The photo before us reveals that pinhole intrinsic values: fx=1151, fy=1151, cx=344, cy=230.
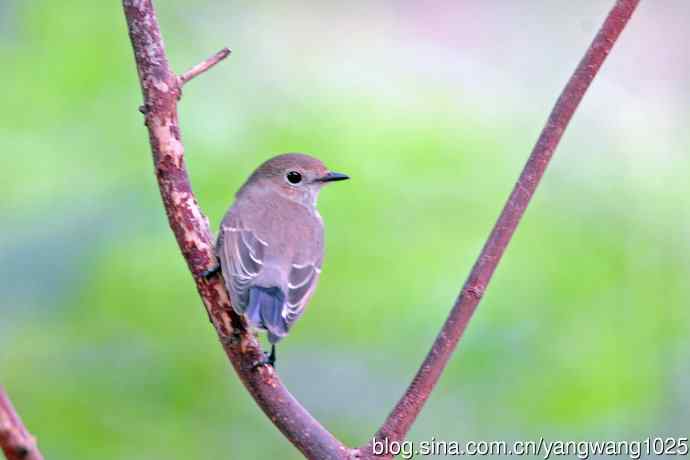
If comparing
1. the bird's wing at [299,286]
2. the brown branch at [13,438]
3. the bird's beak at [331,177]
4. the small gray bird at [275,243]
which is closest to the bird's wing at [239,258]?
the small gray bird at [275,243]

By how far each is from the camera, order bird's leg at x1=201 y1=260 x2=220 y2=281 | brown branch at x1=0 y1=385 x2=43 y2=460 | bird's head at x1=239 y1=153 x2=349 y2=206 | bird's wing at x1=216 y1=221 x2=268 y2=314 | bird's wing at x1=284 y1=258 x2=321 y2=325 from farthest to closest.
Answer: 1. bird's head at x1=239 y1=153 x2=349 y2=206
2. bird's wing at x1=284 y1=258 x2=321 y2=325
3. bird's wing at x1=216 y1=221 x2=268 y2=314
4. bird's leg at x1=201 y1=260 x2=220 y2=281
5. brown branch at x1=0 y1=385 x2=43 y2=460

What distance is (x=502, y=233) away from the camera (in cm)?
267

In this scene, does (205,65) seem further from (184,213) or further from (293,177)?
(293,177)

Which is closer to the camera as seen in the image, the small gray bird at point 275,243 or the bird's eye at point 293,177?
the small gray bird at point 275,243

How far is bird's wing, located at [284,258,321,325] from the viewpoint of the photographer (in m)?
3.59

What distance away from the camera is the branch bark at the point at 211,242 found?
268 cm

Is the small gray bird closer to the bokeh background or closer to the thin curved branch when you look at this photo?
the thin curved branch

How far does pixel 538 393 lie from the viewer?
14.9 feet

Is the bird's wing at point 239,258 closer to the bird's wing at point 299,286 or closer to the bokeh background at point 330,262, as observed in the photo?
the bird's wing at point 299,286

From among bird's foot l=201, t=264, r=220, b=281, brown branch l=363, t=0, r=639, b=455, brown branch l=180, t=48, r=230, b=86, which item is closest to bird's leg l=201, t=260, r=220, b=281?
bird's foot l=201, t=264, r=220, b=281

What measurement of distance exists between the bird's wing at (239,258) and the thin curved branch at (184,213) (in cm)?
15

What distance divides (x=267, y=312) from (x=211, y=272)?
1.25 feet

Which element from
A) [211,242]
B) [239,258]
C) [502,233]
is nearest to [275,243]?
[239,258]

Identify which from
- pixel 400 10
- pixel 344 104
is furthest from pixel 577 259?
pixel 400 10
